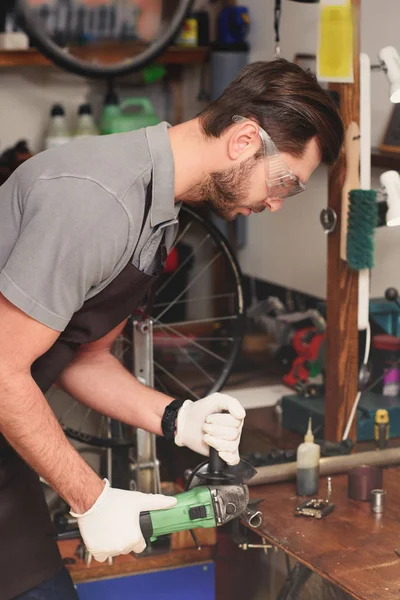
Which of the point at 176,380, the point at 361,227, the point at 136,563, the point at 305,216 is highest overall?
the point at 361,227

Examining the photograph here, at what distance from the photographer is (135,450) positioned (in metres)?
2.54

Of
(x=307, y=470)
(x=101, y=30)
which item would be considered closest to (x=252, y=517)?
(x=307, y=470)

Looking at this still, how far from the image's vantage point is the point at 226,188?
1.79 m

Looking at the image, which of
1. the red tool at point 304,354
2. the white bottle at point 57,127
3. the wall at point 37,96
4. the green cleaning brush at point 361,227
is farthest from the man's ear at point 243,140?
the wall at point 37,96

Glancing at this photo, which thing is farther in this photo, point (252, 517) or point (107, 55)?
point (107, 55)

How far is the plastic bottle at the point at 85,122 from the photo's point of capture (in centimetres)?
403

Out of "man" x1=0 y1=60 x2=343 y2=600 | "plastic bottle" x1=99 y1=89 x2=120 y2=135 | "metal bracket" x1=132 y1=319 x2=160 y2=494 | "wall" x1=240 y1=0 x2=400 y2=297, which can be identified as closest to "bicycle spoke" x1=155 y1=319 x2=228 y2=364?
"wall" x1=240 y1=0 x2=400 y2=297

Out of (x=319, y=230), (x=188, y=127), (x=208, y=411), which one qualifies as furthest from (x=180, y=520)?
(x=319, y=230)

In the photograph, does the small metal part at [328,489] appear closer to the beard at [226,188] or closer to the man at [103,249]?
the man at [103,249]

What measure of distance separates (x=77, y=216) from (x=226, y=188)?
1.12ft

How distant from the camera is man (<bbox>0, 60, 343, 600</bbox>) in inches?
62.7

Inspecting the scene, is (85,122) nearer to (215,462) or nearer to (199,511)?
(215,462)

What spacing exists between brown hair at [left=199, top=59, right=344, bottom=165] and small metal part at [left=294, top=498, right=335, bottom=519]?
75cm

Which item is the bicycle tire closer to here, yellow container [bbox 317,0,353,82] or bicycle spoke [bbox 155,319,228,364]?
bicycle spoke [bbox 155,319,228,364]
